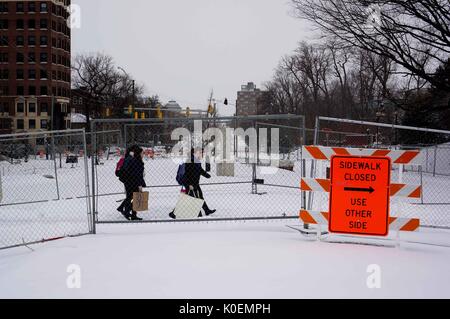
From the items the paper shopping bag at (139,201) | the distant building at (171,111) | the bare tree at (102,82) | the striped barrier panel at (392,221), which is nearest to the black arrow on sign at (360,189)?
the striped barrier panel at (392,221)

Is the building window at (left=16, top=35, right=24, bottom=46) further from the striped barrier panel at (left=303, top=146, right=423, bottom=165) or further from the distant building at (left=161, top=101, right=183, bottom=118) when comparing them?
the striped barrier panel at (left=303, top=146, right=423, bottom=165)

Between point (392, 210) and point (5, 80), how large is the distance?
87712mm

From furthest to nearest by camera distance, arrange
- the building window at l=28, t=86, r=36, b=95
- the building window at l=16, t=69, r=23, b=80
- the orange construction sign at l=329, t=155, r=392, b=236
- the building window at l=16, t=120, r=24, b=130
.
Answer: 1. the building window at l=16, t=120, r=24, b=130
2. the building window at l=28, t=86, r=36, b=95
3. the building window at l=16, t=69, r=23, b=80
4. the orange construction sign at l=329, t=155, r=392, b=236

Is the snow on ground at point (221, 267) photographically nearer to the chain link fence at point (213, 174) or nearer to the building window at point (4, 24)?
the chain link fence at point (213, 174)

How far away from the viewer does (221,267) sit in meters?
5.78

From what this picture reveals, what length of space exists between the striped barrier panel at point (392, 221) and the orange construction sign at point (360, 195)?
0.52 ft

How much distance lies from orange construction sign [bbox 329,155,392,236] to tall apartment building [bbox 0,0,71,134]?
82220mm

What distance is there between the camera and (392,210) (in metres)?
13.8

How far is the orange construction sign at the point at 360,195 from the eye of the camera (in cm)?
669

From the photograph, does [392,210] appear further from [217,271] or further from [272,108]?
[272,108]

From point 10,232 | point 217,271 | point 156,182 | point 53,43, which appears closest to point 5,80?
point 53,43

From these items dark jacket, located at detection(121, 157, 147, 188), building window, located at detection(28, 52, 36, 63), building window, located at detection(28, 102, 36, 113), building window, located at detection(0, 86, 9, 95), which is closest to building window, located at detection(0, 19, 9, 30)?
building window, located at detection(28, 52, 36, 63)

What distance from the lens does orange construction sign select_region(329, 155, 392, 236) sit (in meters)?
6.69

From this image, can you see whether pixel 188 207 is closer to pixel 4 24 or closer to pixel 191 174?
pixel 191 174
